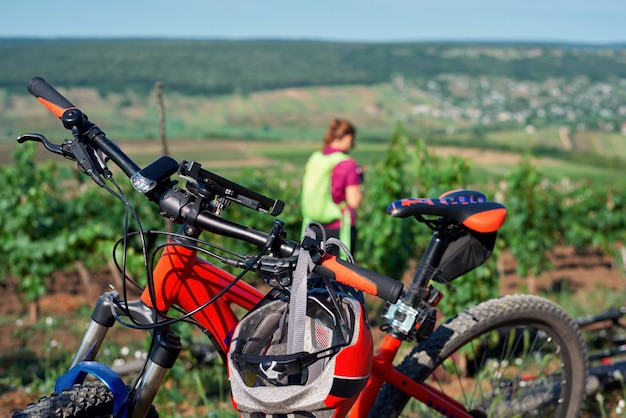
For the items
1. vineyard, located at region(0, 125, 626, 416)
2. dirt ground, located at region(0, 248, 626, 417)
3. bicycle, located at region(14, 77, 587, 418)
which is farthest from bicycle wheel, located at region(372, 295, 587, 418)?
dirt ground, located at region(0, 248, 626, 417)

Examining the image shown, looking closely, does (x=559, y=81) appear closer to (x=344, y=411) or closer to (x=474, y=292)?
(x=474, y=292)

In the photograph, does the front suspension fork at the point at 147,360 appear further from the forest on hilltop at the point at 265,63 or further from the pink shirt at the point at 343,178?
the forest on hilltop at the point at 265,63

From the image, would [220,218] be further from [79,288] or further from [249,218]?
[79,288]

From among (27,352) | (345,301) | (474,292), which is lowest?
(27,352)

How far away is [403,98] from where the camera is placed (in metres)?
45.5

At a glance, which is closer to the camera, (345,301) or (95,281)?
(345,301)

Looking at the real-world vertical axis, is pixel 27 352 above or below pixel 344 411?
below

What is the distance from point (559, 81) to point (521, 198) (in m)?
46.7

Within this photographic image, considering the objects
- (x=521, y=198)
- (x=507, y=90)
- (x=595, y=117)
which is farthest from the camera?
(x=507, y=90)

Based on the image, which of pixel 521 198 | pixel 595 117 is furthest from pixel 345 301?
pixel 595 117

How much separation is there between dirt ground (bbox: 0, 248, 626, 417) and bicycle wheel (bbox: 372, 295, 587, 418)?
2870 millimetres

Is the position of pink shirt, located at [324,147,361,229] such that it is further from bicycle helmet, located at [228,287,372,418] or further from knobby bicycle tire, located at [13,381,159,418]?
knobby bicycle tire, located at [13,381,159,418]

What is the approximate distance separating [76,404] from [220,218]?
70cm

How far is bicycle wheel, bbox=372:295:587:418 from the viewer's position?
2619mm
